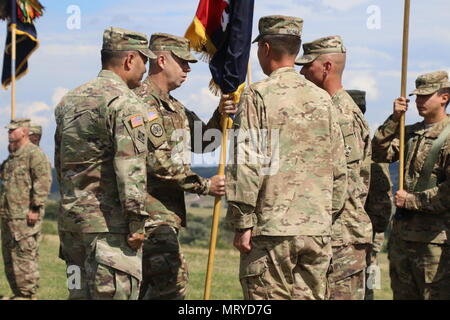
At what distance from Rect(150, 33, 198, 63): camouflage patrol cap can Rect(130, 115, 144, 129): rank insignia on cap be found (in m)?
1.44

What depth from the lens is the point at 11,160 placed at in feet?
46.3

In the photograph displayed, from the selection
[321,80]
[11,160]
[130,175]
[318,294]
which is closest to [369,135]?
[321,80]

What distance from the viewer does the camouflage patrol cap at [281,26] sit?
6.48m

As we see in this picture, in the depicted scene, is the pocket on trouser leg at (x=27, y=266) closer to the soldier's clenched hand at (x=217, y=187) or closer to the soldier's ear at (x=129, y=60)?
the soldier's clenched hand at (x=217, y=187)

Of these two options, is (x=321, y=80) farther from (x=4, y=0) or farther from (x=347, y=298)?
(x=4, y=0)

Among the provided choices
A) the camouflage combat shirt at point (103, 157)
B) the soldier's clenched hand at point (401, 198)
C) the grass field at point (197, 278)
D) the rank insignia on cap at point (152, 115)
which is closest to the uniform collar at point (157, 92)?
the rank insignia on cap at point (152, 115)

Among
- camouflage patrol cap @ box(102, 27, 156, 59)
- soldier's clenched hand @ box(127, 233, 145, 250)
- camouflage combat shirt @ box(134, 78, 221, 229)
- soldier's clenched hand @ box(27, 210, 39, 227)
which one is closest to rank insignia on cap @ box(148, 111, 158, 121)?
camouflage combat shirt @ box(134, 78, 221, 229)

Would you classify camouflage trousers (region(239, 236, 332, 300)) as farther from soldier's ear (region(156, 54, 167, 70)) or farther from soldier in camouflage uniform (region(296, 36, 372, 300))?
soldier's ear (region(156, 54, 167, 70))

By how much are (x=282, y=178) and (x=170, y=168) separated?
1.24 meters

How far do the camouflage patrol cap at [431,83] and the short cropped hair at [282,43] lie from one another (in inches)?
87.9

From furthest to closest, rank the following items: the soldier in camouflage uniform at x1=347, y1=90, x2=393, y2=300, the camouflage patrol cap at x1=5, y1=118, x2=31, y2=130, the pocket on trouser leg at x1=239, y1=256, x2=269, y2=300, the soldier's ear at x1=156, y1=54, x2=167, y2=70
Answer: the camouflage patrol cap at x1=5, y1=118, x2=31, y2=130 < the soldier in camouflage uniform at x1=347, y1=90, x2=393, y2=300 < the soldier's ear at x1=156, y1=54, x2=167, y2=70 < the pocket on trouser leg at x1=239, y1=256, x2=269, y2=300

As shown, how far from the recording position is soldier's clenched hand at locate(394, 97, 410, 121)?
327 inches

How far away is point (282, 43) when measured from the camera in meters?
6.54

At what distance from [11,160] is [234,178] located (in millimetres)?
8615
